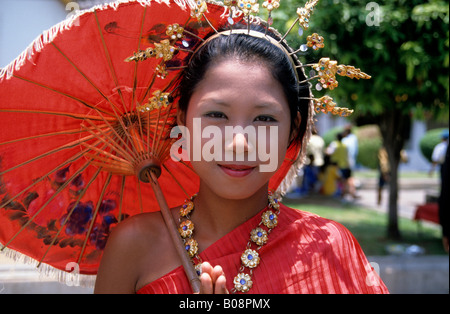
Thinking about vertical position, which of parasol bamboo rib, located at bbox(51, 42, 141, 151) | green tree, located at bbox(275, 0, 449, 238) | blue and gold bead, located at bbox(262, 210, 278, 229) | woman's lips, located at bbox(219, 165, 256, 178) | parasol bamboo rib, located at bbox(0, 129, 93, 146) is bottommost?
blue and gold bead, located at bbox(262, 210, 278, 229)

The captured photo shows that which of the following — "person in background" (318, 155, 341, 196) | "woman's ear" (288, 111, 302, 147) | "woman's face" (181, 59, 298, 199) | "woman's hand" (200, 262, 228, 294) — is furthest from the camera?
"person in background" (318, 155, 341, 196)

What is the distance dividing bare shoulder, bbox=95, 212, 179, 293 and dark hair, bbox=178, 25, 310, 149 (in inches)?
18.1

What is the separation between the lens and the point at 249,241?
5.56 ft

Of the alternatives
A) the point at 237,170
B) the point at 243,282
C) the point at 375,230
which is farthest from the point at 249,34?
Answer: the point at 375,230

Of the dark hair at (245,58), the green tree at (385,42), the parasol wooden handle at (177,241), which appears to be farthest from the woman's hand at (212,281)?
the green tree at (385,42)

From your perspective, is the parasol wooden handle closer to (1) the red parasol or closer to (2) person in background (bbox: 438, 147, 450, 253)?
(1) the red parasol

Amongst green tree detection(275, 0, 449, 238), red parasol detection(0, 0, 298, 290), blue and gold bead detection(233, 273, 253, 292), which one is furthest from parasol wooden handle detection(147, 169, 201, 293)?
green tree detection(275, 0, 449, 238)

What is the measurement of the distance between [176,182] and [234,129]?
0.68 m

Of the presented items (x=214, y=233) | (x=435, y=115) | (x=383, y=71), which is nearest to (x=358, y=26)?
(x=383, y=71)

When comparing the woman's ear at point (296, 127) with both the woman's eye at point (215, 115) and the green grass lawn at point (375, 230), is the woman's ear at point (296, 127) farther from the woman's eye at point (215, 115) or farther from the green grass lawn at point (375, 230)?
the green grass lawn at point (375, 230)

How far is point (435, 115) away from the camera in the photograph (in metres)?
6.16

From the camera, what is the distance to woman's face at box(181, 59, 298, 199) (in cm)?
153

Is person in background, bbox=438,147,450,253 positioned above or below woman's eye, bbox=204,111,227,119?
below

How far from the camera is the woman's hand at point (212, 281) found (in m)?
1.37
